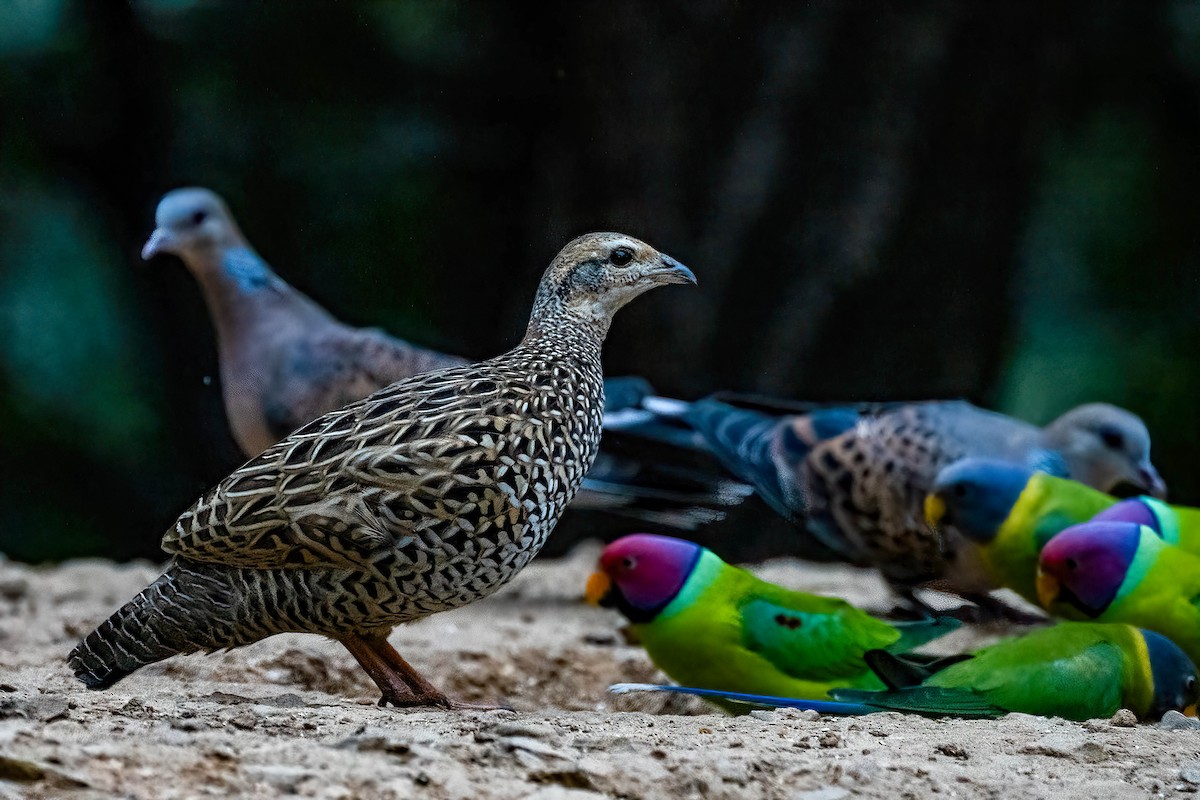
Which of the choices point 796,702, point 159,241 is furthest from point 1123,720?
point 159,241

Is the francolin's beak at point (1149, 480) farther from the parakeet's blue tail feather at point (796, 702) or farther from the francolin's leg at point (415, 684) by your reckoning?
the francolin's leg at point (415, 684)

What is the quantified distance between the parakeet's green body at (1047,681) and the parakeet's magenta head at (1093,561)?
596 mm

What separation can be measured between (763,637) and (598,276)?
1106 millimetres

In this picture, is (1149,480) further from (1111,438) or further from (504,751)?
(504,751)

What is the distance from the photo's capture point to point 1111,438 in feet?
19.5

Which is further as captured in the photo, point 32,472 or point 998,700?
point 32,472

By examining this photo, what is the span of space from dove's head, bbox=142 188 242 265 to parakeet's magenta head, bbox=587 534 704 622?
2.69 meters

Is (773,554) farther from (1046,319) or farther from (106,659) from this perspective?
(106,659)

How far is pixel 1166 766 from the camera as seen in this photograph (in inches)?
108

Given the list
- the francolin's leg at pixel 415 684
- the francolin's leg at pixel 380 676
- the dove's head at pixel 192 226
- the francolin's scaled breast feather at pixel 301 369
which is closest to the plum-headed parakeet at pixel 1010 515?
the francolin's scaled breast feather at pixel 301 369

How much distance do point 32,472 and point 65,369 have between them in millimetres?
592

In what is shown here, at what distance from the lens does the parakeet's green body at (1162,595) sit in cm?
410

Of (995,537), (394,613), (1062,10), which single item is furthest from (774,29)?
(394,613)

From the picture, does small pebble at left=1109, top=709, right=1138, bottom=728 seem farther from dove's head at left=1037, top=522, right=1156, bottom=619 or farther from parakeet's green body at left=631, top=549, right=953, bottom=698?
dove's head at left=1037, top=522, right=1156, bottom=619
